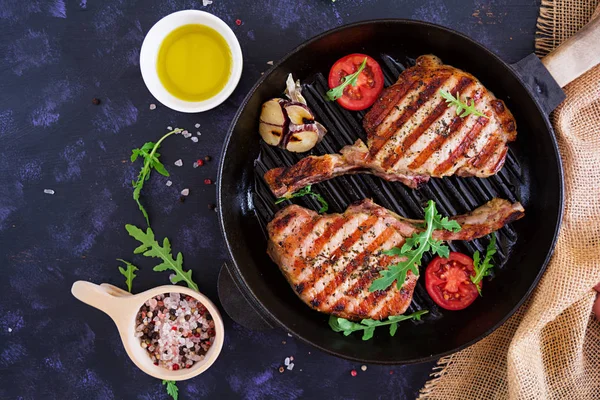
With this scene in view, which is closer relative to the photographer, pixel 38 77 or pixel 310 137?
pixel 310 137

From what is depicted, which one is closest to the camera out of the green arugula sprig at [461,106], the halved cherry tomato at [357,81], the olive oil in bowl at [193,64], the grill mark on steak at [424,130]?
the green arugula sprig at [461,106]

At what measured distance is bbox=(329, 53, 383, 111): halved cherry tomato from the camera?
4742mm

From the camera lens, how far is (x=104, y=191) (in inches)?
203

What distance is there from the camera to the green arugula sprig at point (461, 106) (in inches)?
174

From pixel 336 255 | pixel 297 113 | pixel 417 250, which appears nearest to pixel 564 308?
pixel 417 250

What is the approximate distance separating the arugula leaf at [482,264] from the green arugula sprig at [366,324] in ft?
1.79

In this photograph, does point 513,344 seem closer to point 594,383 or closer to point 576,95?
point 594,383

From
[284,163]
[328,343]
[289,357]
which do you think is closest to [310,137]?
[284,163]

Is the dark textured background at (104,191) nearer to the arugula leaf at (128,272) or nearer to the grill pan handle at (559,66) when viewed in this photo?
the arugula leaf at (128,272)

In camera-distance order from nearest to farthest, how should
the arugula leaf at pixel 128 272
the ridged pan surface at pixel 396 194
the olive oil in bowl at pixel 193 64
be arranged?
the ridged pan surface at pixel 396 194 → the olive oil in bowl at pixel 193 64 → the arugula leaf at pixel 128 272

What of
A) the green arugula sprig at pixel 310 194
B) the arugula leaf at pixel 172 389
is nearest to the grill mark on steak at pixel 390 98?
the green arugula sprig at pixel 310 194

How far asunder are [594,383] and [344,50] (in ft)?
12.5

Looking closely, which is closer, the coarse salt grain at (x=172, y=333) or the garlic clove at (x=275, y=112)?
the garlic clove at (x=275, y=112)

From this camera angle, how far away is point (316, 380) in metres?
5.13
